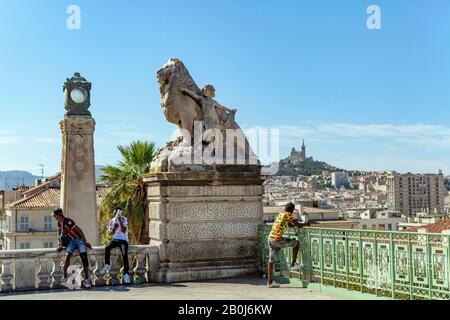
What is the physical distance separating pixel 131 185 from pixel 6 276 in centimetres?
1174

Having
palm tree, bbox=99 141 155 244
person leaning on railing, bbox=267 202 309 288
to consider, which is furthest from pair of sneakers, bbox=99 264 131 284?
palm tree, bbox=99 141 155 244

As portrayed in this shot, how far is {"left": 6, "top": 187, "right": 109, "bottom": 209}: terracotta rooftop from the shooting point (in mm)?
56438

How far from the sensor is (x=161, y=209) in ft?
38.1

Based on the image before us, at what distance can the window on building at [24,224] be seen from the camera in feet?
186

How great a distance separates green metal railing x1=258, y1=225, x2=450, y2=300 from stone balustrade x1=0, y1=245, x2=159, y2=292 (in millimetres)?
2452

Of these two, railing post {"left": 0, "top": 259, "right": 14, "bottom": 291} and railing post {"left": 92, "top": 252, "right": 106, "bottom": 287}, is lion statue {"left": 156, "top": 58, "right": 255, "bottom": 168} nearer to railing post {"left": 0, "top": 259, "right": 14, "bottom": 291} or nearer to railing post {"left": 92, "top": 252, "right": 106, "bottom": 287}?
railing post {"left": 92, "top": 252, "right": 106, "bottom": 287}

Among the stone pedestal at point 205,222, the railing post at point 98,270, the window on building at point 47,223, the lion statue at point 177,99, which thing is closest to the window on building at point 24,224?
the window on building at point 47,223

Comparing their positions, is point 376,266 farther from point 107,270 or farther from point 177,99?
point 177,99

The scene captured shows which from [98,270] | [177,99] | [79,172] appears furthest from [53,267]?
[79,172]

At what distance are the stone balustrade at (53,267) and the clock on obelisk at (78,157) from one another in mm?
18959

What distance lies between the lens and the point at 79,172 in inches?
1201

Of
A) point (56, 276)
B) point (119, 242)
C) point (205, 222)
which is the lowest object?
point (56, 276)

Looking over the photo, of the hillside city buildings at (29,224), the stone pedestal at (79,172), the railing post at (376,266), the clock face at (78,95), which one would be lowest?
the hillside city buildings at (29,224)

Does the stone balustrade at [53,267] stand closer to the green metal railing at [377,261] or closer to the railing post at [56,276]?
the railing post at [56,276]
